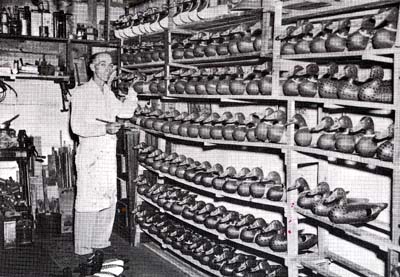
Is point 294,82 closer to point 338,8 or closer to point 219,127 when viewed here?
point 338,8

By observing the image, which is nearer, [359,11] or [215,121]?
[359,11]

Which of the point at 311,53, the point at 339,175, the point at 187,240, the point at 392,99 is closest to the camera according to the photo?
the point at 392,99

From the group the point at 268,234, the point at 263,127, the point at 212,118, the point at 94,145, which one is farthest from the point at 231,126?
the point at 94,145

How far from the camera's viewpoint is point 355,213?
332cm

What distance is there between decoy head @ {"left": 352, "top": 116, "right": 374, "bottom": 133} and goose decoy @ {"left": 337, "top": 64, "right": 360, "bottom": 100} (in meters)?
0.24

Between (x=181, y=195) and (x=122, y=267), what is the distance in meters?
1.12

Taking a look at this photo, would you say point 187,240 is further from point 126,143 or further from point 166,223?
point 126,143

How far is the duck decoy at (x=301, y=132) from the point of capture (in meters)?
3.67

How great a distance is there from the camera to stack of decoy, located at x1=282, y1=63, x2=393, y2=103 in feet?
10.0

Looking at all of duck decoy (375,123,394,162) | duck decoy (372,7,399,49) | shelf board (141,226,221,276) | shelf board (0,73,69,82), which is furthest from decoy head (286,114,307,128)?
shelf board (0,73,69,82)

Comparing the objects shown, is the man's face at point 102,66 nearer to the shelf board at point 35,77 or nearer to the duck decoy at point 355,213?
the shelf board at point 35,77

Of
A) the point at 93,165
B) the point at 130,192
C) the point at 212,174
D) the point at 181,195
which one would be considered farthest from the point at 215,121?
the point at 130,192

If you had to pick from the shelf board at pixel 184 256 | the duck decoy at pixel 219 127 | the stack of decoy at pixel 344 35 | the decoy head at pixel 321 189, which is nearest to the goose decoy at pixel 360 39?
the stack of decoy at pixel 344 35

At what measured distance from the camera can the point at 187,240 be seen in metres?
5.02
